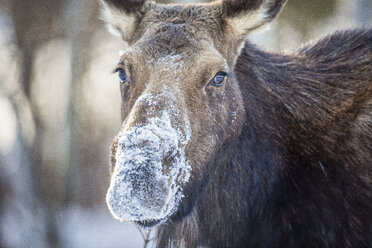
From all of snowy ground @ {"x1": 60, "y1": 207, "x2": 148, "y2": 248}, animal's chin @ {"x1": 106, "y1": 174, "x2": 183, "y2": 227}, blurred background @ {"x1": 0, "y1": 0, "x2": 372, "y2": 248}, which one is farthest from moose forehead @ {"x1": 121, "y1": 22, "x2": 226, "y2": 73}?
snowy ground @ {"x1": 60, "y1": 207, "x2": 148, "y2": 248}

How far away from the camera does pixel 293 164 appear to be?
14.9 feet

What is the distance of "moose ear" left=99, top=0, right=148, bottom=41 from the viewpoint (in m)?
4.85

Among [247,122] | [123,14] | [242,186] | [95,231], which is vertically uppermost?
[123,14]

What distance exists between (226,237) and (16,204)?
8.75m

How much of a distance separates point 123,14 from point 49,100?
23.5 feet

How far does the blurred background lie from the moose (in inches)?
210

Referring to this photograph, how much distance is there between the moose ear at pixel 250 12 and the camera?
4512 mm

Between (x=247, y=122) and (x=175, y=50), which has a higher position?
(x=175, y=50)

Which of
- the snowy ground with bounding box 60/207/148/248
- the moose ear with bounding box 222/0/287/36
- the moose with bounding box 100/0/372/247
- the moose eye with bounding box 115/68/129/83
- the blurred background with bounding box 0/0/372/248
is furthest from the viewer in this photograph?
the snowy ground with bounding box 60/207/148/248

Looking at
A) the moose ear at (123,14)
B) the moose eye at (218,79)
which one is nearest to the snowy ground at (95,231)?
the moose ear at (123,14)

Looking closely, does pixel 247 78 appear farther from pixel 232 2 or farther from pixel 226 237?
pixel 226 237

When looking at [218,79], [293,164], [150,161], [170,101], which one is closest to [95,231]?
[293,164]

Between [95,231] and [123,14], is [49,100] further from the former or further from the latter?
[123,14]

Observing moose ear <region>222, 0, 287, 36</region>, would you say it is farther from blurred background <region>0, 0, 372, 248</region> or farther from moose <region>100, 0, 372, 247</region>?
blurred background <region>0, 0, 372, 248</region>
